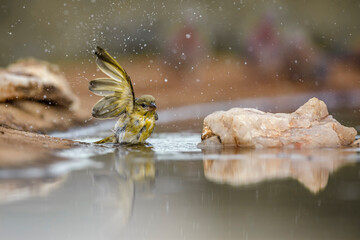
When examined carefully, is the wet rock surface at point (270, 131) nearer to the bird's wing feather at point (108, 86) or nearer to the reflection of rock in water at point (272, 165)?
the reflection of rock in water at point (272, 165)

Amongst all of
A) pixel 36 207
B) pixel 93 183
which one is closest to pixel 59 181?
pixel 93 183

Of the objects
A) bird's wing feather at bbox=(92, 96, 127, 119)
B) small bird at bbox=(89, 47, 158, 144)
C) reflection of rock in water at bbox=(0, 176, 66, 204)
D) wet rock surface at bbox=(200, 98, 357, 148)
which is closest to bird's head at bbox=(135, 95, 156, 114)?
small bird at bbox=(89, 47, 158, 144)

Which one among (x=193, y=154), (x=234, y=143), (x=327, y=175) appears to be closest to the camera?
(x=327, y=175)

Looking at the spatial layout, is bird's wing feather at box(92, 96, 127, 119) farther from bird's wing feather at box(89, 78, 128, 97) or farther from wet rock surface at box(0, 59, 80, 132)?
wet rock surface at box(0, 59, 80, 132)

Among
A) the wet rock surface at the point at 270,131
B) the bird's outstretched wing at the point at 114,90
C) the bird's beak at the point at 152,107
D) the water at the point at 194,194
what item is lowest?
the water at the point at 194,194

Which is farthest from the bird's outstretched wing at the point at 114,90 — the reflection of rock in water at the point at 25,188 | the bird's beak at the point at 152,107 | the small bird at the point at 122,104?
the reflection of rock in water at the point at 25,188

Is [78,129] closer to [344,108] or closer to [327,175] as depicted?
[344,108]

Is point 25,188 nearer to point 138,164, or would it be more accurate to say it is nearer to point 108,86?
point 138,164

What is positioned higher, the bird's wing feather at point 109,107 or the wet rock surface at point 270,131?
the bird's wing feather at point 109,107
